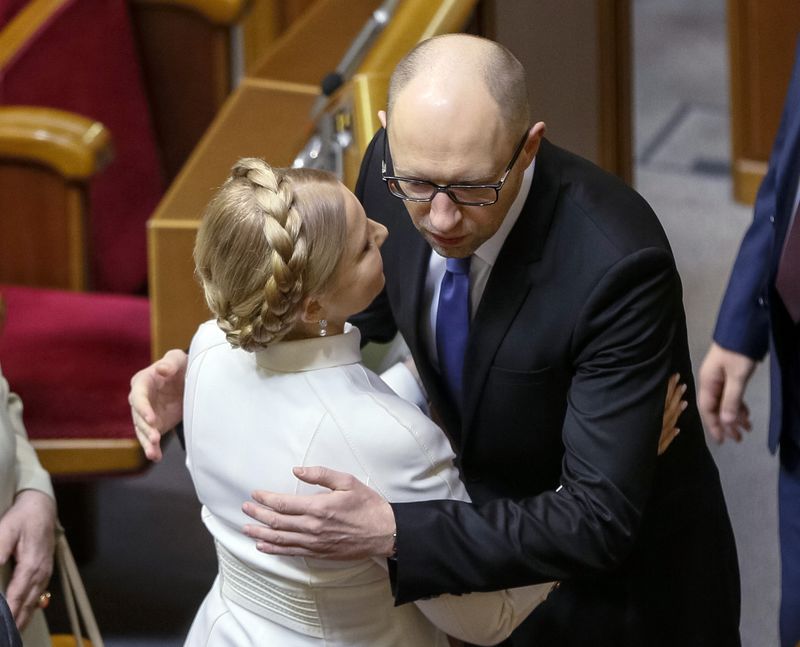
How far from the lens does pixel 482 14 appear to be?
102 inches

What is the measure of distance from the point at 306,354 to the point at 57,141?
172cm

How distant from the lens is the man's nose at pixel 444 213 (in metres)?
1.65

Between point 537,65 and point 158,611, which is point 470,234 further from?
point 158,611

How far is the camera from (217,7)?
3.82 meters

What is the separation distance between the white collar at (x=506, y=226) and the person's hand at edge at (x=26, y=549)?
82cm

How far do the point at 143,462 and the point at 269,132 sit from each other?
3.27ft

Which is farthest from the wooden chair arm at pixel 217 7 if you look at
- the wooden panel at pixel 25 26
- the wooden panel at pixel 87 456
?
the wooden panel at pixel 87 456

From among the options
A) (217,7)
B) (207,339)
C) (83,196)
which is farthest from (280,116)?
(207,339)

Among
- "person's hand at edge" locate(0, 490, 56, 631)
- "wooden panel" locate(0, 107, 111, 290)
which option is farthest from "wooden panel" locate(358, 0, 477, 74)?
"person's hand at edge" locate(0, 490, 56, 631)

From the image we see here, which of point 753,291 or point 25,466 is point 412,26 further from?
point 25,466

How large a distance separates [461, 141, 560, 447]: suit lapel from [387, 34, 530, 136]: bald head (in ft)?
0.49

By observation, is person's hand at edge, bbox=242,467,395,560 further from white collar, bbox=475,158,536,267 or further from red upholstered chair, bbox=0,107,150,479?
red upholstered chair, bbox=0,107,150,479

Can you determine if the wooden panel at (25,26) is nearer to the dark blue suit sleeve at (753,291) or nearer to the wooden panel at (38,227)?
the wooden panel at (38,227)

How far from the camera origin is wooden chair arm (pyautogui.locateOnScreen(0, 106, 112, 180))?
10.3ft
